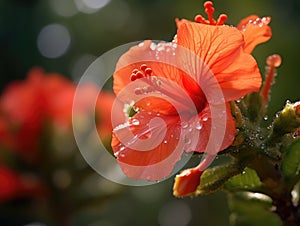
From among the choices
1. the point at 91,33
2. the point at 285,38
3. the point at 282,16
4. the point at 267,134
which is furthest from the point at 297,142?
the point at 91,33

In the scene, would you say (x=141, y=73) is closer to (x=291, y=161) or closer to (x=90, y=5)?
(x=291, y=161)

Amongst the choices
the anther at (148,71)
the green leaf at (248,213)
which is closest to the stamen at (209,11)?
the anther at (148,71)

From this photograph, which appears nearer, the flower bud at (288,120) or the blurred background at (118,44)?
the flower bud at (288,120)

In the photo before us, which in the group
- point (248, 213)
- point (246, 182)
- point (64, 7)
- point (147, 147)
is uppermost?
point (147, 147)

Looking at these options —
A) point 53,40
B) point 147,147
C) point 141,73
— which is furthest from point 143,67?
point 53,40

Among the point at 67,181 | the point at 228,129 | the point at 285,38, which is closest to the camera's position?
the point at 228,129

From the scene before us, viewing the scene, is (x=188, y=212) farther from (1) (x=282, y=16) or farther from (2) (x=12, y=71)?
(2) (x=12, y=71)

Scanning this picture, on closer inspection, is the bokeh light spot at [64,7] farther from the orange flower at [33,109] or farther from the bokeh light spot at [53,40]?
the orange flower at [33,109]
